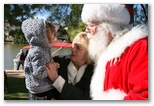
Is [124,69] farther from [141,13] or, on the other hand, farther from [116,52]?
[141,13]

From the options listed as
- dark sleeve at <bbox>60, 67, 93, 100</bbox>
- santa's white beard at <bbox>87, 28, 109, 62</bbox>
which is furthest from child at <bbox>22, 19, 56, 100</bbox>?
santa's white beard at <bbox>87, 28, 109, 62</bbox>

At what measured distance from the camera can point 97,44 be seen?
2.95 metres

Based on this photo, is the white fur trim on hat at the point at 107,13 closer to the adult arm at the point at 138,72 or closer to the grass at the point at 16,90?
the adult arm at the point at 138,72

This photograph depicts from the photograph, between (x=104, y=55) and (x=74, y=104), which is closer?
(x=104, y=55)

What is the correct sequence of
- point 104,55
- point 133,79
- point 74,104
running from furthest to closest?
1. point 74,104
2. point 104,55
3. point 133,79

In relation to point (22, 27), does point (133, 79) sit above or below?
below

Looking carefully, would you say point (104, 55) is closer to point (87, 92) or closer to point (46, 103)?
point (87, 92)

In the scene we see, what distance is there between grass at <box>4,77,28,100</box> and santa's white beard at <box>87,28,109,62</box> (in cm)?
66

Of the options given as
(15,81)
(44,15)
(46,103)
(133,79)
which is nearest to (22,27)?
(44,15)

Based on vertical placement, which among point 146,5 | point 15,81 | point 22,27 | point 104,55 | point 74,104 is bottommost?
point 74,104

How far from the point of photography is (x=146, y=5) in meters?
3.04

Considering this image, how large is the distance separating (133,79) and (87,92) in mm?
488

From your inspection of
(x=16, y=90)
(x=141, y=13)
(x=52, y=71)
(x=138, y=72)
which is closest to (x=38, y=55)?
(x=52, y=71)

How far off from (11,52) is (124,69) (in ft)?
3.34
